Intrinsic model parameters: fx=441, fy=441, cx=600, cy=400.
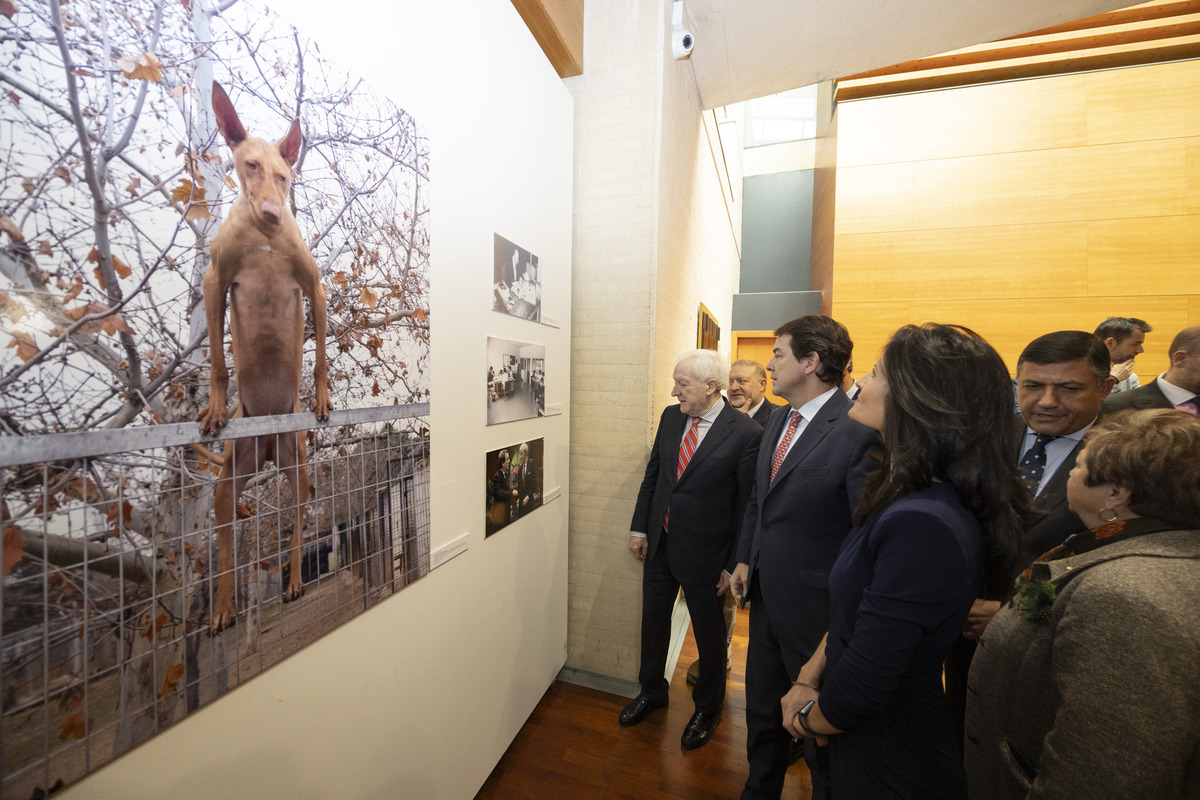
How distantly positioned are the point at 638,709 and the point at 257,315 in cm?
253

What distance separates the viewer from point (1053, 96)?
413cm

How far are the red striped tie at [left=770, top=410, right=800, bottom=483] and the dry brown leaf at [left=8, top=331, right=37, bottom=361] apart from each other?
1969 mm

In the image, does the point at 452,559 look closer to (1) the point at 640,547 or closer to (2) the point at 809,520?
(1) the point at 640,547

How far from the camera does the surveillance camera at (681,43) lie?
2643 millimetres

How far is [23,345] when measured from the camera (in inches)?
24.0

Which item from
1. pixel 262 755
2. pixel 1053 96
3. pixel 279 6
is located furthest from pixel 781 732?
pixel 1053 96

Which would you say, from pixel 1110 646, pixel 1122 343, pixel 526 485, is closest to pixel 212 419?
pixel 526 485

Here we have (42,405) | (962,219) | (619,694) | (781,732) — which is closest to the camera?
(42,405)

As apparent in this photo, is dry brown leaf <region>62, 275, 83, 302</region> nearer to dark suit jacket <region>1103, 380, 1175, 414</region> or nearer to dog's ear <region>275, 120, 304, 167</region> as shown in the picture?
dog's ear <region>275, 120, 304, 167</region>

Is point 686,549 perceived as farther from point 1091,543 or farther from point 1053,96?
point 1053,96

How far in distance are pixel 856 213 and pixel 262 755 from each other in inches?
230

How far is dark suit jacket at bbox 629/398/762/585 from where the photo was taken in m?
2.19

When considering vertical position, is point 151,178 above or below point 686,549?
above

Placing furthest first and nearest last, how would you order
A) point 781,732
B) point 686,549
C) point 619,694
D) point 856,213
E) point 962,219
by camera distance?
point 856,213 < point 962,219 < point 619,694 < point 686,549 < point 781,732
